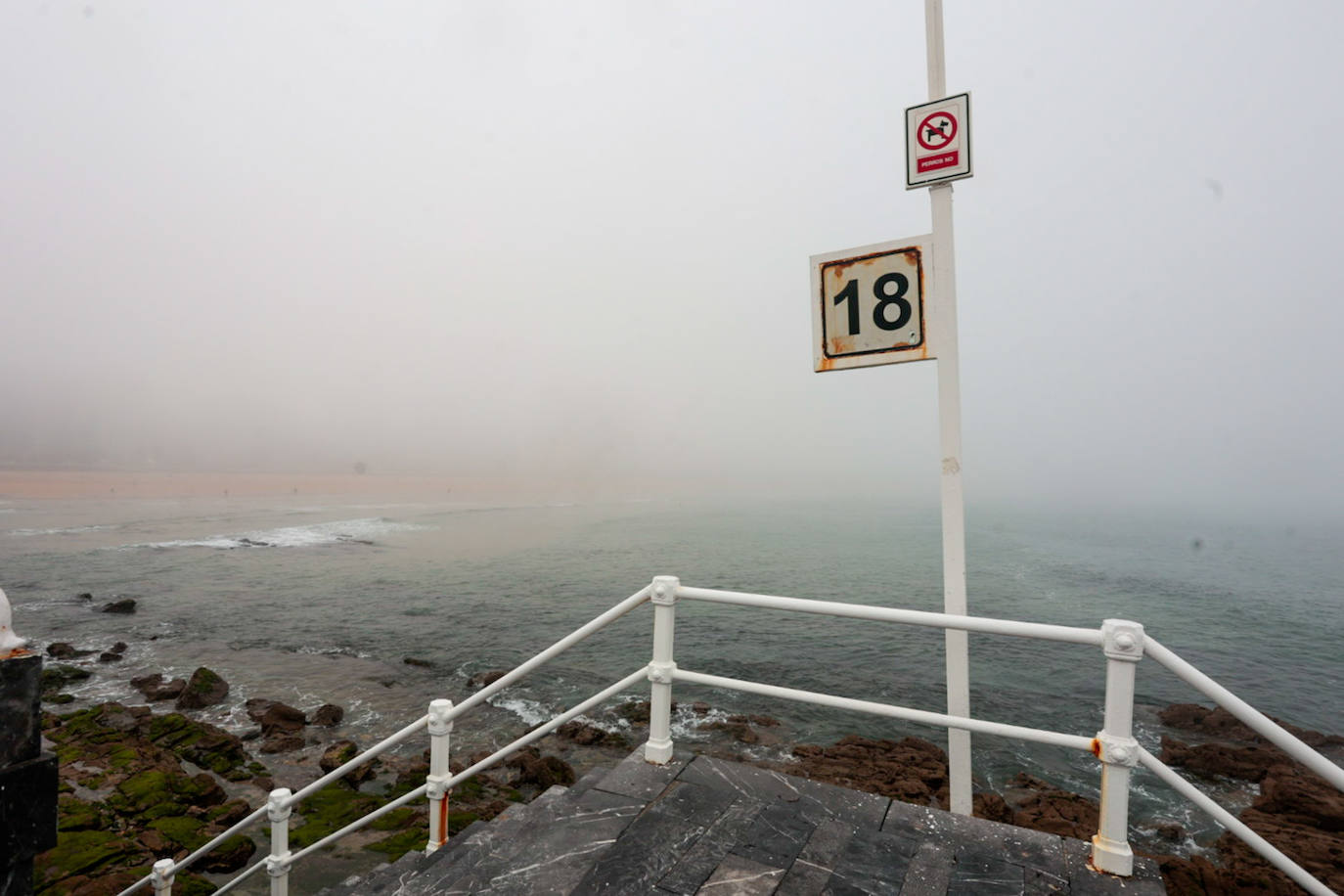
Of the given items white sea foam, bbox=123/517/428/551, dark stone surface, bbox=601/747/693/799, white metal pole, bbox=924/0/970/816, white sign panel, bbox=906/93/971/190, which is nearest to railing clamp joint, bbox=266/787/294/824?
dark stone surface, bbox=601/747/693/799

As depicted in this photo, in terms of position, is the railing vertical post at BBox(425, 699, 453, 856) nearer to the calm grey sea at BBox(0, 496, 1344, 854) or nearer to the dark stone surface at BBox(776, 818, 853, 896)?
the dark stone surface at BBox(776, 818, 853, 896)

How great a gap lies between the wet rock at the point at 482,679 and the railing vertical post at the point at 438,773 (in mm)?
15653

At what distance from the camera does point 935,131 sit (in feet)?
13.5

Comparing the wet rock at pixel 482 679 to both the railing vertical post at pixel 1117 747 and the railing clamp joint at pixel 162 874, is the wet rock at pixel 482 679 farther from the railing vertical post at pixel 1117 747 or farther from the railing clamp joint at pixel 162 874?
the railing vertical post at pixel 1117 747

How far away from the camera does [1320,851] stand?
361 inches

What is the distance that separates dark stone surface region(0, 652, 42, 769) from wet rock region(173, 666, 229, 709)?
1725 cm

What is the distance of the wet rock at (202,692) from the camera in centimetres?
1568

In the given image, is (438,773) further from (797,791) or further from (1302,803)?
(1302,803)

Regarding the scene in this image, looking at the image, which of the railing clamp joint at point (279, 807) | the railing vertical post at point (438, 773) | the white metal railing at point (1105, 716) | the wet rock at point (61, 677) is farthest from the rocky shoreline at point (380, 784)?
the white metal railing at point (1105, 716)

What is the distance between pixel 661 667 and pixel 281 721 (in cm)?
1488

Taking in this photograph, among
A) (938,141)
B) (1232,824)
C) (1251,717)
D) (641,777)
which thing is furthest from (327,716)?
(1251,717)

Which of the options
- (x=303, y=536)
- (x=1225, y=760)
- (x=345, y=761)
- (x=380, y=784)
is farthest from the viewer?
(x=303, y=536)

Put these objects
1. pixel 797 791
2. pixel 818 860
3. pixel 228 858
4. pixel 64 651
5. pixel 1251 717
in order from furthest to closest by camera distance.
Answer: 1. pixel 64 651
2. pixel 228 858
3. pixel 797 791
4. pixel 818 860
5. pixel 1251 717

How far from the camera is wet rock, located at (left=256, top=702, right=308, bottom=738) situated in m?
14.0
